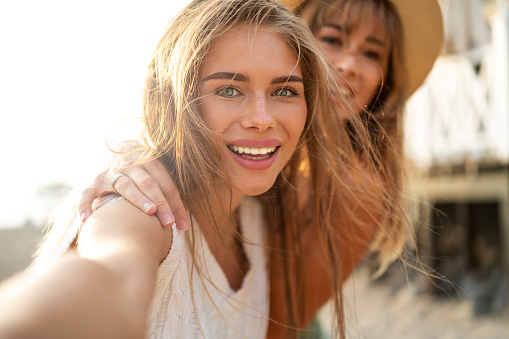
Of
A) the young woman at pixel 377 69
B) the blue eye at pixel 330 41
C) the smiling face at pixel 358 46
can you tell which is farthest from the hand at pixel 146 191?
the blue eye at pixel 330 41

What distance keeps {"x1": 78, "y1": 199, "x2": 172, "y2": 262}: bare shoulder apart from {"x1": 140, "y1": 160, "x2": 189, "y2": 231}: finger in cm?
5

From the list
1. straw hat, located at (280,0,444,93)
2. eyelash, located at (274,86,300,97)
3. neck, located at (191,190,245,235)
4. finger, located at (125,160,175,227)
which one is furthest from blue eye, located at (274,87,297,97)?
straw hat, located at (280,0,444,93)

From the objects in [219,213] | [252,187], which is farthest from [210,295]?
[252,187]

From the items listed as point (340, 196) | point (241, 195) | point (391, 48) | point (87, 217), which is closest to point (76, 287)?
point (87, 217)

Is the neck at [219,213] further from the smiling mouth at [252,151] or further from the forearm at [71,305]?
the forearm at [71,305]

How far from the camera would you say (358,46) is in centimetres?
272

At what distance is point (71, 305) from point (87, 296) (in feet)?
0.14

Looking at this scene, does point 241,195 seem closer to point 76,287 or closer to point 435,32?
point 76,287

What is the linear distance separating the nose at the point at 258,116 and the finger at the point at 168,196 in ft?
1.03

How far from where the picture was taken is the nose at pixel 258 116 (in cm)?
161

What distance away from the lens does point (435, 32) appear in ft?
9.30

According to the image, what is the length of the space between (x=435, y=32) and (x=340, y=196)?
1266mm

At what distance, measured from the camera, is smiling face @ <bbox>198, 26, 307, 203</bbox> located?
1.63m

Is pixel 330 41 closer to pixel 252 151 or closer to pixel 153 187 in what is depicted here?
pixel 252 151
